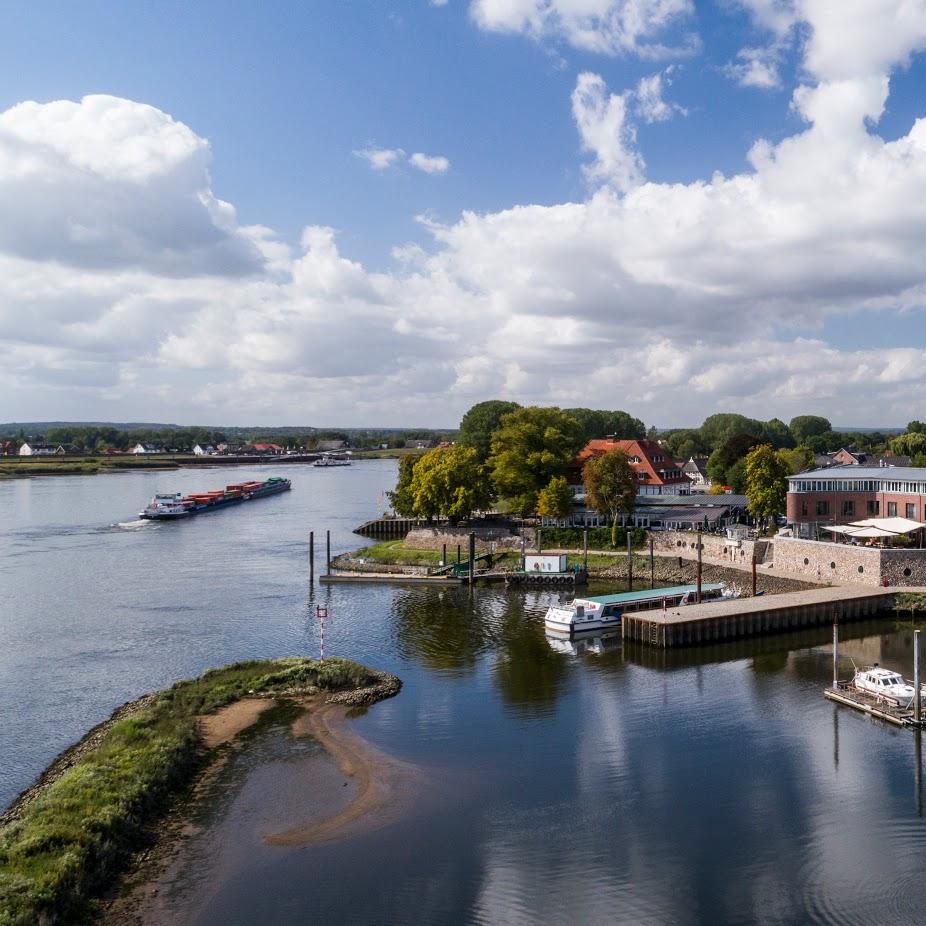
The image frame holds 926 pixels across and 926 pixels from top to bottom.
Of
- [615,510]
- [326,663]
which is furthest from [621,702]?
[615,510]

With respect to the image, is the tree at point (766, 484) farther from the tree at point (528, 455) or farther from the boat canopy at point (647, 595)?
the tree at point (528, 455)

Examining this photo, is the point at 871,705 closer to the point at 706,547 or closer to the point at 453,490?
the point at 706,547

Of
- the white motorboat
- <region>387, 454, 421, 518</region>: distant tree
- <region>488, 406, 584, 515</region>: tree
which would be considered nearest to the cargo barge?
<region>387, 454, 421, 518</region>: distant tree

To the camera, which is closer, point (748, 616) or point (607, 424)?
point (748, 616)

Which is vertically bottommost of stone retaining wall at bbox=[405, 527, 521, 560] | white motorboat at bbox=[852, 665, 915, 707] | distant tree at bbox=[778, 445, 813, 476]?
white motorboat at bbox=[852, 665, 915, 707]

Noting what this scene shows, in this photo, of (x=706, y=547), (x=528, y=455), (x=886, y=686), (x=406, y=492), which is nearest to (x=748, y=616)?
(x=886, y=686)

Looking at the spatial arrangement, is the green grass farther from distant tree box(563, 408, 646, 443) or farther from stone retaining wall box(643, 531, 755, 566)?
distant tree box(563, 408, 646, 443)

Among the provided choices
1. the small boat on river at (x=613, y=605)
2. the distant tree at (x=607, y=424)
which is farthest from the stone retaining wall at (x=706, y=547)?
the distant tree at (x=607, y=424)
